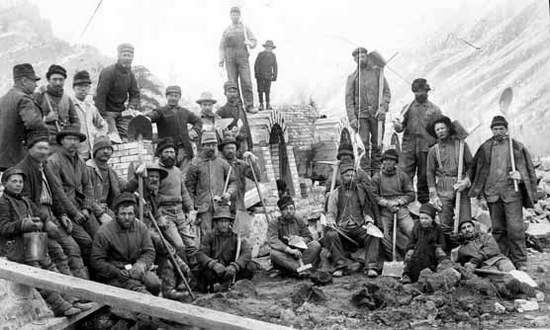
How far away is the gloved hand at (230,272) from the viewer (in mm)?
6805

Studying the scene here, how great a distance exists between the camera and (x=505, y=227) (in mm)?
7734

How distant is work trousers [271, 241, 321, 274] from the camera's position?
7.53m

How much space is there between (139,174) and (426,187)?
4.36 metres

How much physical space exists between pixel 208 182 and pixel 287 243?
134 cm

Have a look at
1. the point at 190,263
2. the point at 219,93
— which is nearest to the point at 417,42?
the point at 219,93

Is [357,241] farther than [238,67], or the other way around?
[238,67]

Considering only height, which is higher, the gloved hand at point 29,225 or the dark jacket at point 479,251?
the gloved hand at point 29,225

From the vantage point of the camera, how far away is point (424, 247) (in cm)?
697

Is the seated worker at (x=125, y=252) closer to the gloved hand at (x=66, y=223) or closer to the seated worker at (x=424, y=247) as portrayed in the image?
the gloved hand at (x=66, y=223)

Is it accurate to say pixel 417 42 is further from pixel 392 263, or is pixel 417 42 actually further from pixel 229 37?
pixel 392 263

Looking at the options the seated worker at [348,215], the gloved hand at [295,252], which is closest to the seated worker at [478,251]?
the seated worker at [348,215]

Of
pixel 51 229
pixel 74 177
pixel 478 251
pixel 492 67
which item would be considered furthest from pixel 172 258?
pixel 492 67

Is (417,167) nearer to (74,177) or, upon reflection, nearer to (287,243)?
(287,243)

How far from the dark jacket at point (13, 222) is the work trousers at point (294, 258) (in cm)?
329
